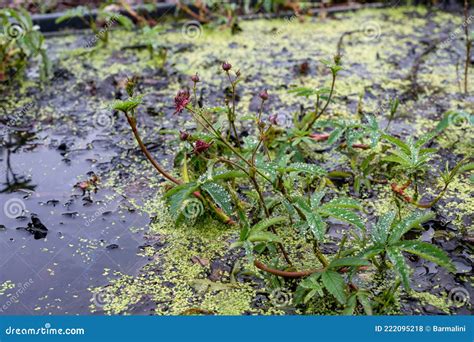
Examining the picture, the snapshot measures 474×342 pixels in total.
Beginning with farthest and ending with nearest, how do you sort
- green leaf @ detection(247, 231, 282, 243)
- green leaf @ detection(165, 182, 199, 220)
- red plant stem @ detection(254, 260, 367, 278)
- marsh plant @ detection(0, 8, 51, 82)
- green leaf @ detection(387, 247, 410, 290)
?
marsh plant @ detection(0, 8, 51, 82), green leaf @ detection(165, 182, 199, 220), red plant stem @ detection(254, 260, 367, 278), green leaf @ detection(247, 231, 282, 243), green leaf @ detection(387, 247, 410, 290)

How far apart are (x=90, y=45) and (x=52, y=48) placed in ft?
0.99

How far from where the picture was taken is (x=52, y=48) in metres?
4.54

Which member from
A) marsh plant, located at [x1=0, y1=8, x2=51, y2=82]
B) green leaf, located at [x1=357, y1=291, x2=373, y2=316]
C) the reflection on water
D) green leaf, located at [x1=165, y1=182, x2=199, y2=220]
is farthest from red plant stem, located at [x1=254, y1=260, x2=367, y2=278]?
marsh plant, located at [x1=0, y1=8, x2=51, y2=82]

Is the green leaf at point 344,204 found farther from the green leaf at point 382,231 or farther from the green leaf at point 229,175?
the green leaf at point 229,175

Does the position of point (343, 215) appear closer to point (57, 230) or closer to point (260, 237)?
point (260, 237)

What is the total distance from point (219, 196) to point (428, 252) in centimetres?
80

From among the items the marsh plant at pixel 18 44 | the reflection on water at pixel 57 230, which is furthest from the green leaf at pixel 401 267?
the marsh plant at pixel 18 44

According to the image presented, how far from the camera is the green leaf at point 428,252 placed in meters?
2.05

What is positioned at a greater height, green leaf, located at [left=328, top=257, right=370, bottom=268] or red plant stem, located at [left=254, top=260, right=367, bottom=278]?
green leaf, located at [left=328, top=257, right=370, bottom=268]

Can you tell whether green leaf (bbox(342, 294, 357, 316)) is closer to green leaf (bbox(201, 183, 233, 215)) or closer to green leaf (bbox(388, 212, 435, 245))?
green leaf (bbox(388, 212, 435, 245))

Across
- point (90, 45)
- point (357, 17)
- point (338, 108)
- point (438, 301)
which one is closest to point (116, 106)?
point (438, 301)

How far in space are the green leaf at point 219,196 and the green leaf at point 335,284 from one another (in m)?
0.46

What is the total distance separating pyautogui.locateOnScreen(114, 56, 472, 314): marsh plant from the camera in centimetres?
214

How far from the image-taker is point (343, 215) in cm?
221
